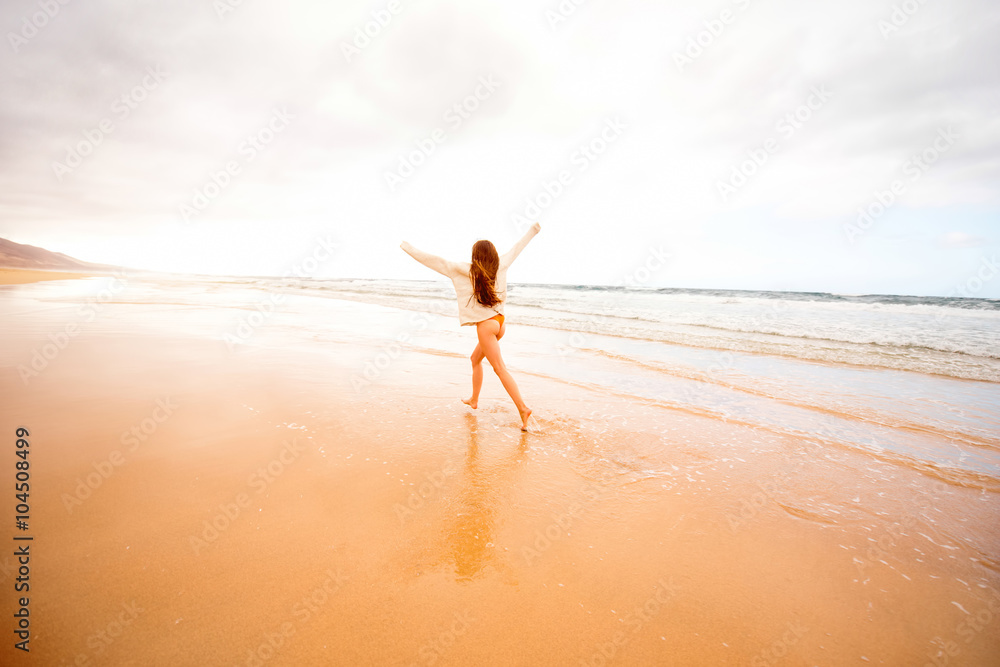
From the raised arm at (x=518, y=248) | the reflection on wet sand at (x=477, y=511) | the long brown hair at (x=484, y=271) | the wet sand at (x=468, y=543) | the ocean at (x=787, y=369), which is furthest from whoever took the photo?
the ocean at (x=787, y=369)

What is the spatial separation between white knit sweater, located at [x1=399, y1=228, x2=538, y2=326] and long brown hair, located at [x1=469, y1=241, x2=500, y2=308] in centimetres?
6

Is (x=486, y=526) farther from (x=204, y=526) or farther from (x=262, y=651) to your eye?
(x=204, y=526)

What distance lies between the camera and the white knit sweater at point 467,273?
4.62m

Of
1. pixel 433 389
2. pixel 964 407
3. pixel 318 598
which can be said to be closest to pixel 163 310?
pixel 433 389

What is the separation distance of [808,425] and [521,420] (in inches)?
142

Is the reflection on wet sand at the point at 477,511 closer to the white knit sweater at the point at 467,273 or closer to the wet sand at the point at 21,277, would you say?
the white knit sweater at the point at 467,273

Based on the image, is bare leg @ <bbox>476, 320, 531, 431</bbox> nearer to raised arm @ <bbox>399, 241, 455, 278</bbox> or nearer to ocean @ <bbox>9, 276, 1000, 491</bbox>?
raised arm @ <bbox>399, 241, 455, 278</bbox>

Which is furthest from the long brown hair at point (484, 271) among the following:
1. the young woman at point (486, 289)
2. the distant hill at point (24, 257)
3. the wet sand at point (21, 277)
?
the distant hill at point (24, 257)

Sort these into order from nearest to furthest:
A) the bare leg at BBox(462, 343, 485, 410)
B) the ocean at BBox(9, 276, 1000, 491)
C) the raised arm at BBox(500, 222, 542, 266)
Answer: the raised arm at BBox(500, 222, 542, 266)
the ocean at BBox(9, 276, 1000, 491)
the bare leg at BBox(462, 343, 485, 410)

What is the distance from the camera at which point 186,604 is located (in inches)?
79.9

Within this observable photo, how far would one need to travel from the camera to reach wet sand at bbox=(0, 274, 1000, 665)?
1949 mm

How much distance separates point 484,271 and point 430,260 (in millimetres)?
650

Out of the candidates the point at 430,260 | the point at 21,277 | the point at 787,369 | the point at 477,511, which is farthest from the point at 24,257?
the point at 787,369

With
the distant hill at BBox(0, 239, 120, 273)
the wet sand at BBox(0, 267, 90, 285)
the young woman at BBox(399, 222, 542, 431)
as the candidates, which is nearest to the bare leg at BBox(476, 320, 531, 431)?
the young woman at BBox(399, 222, 542, 431)
